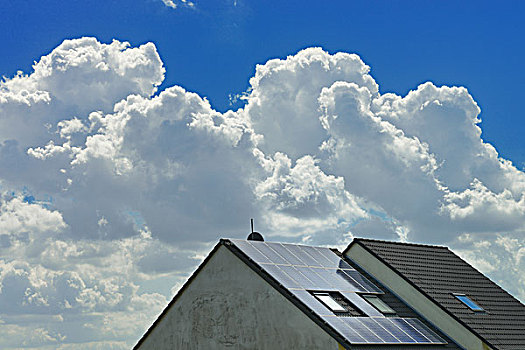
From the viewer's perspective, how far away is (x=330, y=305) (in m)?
29.7

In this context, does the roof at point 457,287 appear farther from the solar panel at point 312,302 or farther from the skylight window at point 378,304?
the solar panel at point 312,302

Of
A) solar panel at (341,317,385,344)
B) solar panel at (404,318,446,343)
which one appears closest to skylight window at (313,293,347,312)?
solar panel at (341,317,385,344)

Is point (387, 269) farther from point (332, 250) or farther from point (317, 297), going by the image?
point (317, 297)

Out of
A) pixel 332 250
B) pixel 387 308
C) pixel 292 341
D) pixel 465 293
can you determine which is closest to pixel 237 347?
pixel 292 341

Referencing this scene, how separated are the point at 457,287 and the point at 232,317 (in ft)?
43.1

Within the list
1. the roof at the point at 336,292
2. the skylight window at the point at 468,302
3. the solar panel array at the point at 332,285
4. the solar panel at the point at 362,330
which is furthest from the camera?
the skylight window at the point at 468,302

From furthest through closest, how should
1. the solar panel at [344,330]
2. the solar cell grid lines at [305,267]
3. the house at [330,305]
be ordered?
the solar cell grid lines at [305,267] < the house at [330,305] < the solar panel at [344,330]

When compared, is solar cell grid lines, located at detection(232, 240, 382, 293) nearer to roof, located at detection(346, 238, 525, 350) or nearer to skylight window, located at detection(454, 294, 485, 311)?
roof, located at detection(346, 238, 525, 350)

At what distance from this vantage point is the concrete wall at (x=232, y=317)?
2811cm

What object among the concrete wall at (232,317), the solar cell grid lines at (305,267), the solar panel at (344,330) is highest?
the solar cell grid lines at (305,267)

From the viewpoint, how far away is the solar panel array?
28.0 meters

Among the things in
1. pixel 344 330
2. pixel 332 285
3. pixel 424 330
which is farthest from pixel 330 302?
pixel 424 330

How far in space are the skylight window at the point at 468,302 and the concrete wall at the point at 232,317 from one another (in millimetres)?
11186

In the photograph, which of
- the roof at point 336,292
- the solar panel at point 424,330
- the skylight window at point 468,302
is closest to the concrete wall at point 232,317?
the roof at point 336,292
